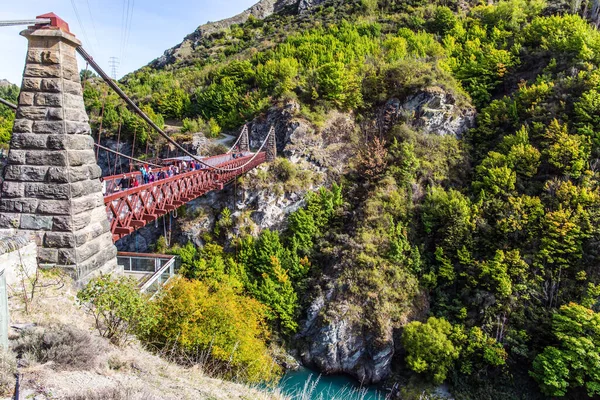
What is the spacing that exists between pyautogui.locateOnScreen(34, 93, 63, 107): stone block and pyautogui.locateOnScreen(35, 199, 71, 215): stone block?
5.14 feet

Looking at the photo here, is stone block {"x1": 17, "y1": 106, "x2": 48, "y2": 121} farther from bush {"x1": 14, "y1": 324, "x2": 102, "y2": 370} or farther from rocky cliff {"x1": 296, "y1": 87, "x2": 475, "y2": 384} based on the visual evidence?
rocky cliff {"x1": 296, "y1": 87, "x2": 475, "y2": 384}

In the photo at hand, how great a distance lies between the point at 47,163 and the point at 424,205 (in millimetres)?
21378

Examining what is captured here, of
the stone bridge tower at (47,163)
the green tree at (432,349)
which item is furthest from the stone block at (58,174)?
the green tree at (432,349)

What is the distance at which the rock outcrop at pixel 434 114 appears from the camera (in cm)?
2670

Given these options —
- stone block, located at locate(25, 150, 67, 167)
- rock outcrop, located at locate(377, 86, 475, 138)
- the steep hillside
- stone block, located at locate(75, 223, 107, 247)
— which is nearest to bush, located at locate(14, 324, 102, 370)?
stone block, located at locate(75, 223, 107, 247)

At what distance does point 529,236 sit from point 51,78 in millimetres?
22276

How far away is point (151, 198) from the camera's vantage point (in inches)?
394

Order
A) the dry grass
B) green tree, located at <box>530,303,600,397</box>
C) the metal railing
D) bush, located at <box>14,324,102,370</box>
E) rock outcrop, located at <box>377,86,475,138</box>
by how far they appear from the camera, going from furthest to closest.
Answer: rock outcrop, located at <box>377,86,475,138</box>
green tree, located at <box>530,303,600,397</box>
the metal railing
bush, located at <box>14,324,102,370</box>
the dry grass

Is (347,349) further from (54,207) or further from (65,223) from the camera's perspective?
(54,207)

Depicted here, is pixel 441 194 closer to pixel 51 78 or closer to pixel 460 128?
pixel 460 128

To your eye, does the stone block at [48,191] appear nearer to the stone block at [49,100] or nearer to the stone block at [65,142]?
the stone block at [65,142]

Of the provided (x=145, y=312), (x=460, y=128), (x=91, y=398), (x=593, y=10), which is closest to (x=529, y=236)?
(x=460, y=128)

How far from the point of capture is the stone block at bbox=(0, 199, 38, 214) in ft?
18.2

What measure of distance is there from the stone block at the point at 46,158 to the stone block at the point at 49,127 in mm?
327
